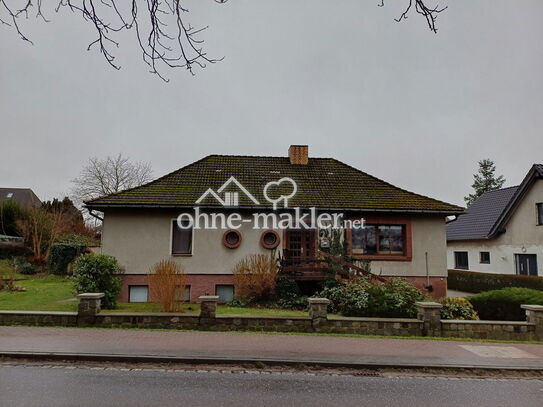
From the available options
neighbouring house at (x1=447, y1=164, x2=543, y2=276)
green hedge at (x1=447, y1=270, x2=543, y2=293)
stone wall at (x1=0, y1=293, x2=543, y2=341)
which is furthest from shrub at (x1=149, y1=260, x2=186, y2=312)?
green hedge at (x1=447, y1=270, x2=543, y2=293)

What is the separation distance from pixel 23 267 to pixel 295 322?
20.1m

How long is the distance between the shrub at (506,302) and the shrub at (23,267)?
23432mm

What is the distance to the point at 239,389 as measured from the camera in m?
5.79

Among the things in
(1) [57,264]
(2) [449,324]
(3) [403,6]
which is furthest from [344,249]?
(1) [57,264]

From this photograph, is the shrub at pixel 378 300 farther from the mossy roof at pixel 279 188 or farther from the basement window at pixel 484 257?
the basement window at pixel 484 257

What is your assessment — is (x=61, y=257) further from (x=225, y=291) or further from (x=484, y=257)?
(x=484, y=257)

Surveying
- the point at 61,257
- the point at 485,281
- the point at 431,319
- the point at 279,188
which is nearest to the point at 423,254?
the point at 431,319

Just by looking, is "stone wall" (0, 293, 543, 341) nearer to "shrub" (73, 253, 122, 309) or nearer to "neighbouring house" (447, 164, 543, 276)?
"shrub" (73, 253, 122, 309)

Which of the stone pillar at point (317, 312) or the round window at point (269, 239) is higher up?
the round window at point (269, 239)

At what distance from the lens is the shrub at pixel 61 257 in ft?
73.2

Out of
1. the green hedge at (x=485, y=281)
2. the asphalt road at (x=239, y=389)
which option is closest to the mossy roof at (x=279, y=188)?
the green hedge at (x=485, y=281)

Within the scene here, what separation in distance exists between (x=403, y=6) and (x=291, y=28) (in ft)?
5.57

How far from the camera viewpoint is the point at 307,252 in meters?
16.2

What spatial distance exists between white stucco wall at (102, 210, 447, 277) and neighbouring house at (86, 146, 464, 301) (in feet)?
0.13
